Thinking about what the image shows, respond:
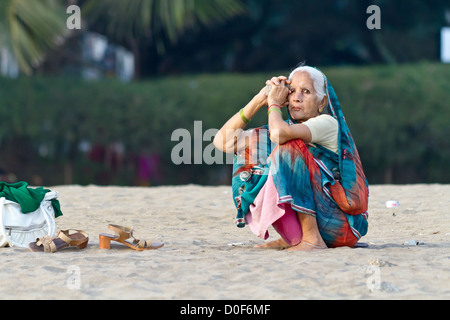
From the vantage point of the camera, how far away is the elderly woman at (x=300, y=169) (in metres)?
4.29

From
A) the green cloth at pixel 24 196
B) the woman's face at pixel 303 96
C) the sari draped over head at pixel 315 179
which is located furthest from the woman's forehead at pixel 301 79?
the green cloth at pixel 24 196

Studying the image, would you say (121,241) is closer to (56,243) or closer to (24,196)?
(56,243)

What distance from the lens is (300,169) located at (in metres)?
4.29

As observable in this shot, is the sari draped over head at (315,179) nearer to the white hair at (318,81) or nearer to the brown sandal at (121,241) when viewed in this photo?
the white hair at (318,81)

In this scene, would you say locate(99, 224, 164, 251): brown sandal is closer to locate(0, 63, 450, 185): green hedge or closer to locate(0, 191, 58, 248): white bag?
locate(0, 191, 58, 248): white bag

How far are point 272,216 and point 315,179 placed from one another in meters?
0.32

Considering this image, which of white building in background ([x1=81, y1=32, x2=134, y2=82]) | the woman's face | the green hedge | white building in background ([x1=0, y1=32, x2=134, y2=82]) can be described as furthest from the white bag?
white building in background ([x1=81, y1=32, x2=134, y2=82])

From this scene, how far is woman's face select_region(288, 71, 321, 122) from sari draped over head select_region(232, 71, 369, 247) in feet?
0.26

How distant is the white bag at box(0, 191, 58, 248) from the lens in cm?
470

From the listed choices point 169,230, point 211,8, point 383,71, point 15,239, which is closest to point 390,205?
point 169,230

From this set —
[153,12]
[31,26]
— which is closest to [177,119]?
[153,12]

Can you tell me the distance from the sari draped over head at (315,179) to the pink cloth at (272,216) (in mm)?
48

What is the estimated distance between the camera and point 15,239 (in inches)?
187

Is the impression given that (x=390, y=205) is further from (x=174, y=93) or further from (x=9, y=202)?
(x=174, y=93)
